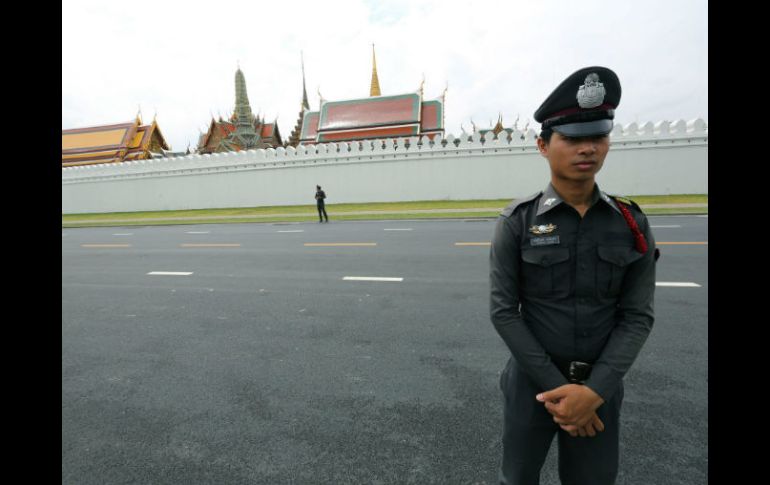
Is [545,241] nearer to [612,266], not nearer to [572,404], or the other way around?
[612,266]

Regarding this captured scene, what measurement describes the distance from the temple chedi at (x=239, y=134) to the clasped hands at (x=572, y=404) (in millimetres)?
34609

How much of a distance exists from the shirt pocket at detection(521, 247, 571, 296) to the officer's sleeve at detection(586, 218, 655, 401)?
236 millimetres

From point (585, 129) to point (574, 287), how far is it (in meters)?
0.58

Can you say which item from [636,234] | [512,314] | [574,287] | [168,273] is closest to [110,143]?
[168,273]

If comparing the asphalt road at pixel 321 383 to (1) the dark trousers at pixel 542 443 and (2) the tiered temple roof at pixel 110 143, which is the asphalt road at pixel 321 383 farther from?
(2) the tiered temple roof at pixel 110 143

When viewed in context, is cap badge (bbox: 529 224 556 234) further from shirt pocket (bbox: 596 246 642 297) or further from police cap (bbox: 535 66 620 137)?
police cap (bbox: 535 66 620 137)

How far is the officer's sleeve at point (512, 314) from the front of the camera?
1336mm

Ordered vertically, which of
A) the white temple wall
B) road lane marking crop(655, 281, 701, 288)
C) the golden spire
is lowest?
road lane marking crop(655, 281, 701, 288)

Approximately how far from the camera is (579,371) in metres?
1.36

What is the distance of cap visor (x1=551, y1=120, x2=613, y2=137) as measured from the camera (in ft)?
4.22

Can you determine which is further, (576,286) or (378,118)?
(378,118)

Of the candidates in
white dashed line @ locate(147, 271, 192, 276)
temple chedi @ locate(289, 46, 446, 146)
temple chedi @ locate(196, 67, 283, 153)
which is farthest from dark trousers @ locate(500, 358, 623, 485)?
temple chedi @ locate(196, 67, 283, 153)

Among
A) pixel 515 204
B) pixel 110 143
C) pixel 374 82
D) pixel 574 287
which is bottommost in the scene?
pixel 574 287

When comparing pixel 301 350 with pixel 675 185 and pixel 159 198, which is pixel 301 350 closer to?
pixel 675 185
